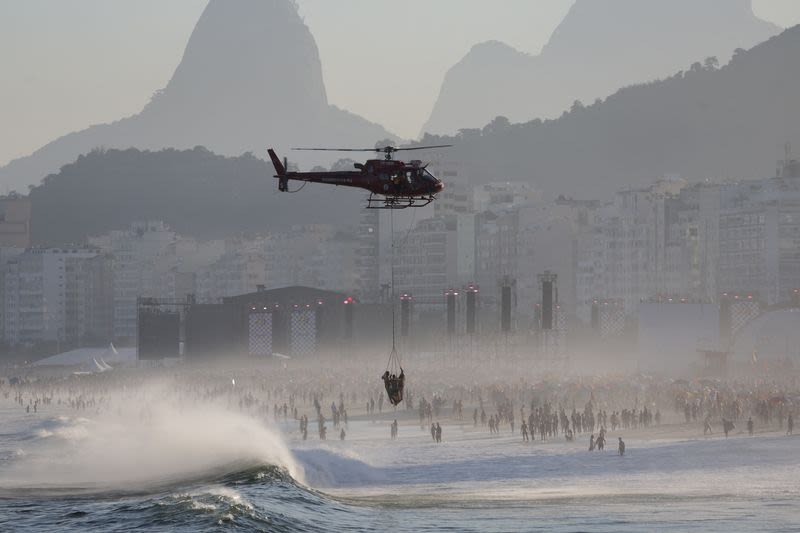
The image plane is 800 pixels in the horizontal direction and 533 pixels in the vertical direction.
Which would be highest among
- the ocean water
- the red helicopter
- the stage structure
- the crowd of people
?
the red helicopter

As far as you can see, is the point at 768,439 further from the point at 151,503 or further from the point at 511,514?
the point at 151,503

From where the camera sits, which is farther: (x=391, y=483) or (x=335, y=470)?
(x=335, y=470)

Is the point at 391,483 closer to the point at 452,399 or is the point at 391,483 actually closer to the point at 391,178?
the point at 391,178

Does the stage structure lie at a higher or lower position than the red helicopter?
lower

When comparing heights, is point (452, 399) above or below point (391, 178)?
below

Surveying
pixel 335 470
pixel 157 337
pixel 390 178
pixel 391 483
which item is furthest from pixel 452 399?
pixel 390 178

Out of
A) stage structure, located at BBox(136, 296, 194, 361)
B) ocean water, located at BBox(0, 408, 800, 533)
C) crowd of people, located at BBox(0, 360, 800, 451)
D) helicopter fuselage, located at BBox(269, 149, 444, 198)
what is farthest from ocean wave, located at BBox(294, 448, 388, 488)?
stage structure, located at BBox(136, 296, 194, 361)

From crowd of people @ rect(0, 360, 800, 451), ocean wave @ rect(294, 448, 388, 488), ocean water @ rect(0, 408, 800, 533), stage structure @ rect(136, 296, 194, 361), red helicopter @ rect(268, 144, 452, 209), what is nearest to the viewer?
ocean water @ rect(0, 408, 800, 533)

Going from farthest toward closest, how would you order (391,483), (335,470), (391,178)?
(335,470) < (391,483) < (391,178)

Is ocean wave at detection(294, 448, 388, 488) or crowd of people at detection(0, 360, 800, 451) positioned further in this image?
crowd of people at detection(0, 360, 800, 451)

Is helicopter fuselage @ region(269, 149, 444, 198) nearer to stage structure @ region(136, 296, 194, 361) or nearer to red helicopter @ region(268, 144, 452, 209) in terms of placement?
red helicopter @ region(268, 144, 452, 209)
